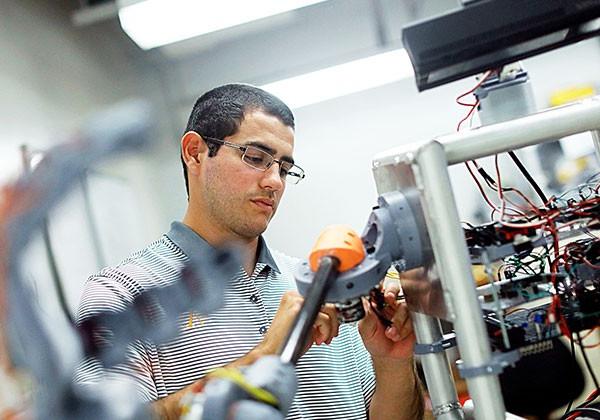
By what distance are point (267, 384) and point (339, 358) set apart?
94 cm

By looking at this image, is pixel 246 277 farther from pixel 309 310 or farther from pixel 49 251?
pixel 49 251

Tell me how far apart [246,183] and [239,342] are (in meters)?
0.35

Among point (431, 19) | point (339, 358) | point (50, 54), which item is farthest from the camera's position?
point (50, 54)

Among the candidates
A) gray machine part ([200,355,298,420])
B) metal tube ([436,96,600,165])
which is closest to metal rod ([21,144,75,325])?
gray machine part ([200,355,298,420])

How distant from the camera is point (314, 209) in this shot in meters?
4.11

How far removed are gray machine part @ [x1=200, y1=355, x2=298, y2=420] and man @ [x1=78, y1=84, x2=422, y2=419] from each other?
1.91ft

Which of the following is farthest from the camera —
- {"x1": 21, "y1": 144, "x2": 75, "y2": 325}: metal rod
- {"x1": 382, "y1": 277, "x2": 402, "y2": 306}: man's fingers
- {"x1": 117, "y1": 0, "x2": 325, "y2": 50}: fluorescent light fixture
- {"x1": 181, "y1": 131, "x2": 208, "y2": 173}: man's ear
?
{"x1": 117, "y1": 0, "x2": 325, "y2": 50}: fluorescent light fixture

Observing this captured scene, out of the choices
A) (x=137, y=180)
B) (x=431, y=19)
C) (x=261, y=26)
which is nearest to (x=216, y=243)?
(x=431, y=19)

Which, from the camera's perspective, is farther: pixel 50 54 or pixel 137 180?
pixel 137 180

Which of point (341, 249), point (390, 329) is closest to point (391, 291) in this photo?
point (390, 329)

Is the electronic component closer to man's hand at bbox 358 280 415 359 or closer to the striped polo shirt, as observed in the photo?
man's hand at bbox 358 280 415 359

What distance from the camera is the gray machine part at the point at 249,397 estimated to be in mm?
424

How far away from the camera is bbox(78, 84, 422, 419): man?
46.4 inches

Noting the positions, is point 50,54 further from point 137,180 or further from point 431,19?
point 431,19
